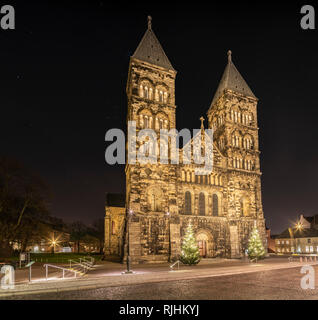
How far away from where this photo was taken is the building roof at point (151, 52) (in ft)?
129

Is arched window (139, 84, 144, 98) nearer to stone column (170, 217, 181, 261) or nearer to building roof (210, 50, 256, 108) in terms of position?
building roof (210, 50, 256, 108)

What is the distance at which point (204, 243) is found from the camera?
36.3 m

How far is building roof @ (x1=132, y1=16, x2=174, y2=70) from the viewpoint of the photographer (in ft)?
129

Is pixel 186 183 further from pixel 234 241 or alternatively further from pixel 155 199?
pixel 234 241

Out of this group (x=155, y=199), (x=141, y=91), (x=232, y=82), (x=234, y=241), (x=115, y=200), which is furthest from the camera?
(x=115, y=200)

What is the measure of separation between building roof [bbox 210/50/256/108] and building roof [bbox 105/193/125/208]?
27.8 m

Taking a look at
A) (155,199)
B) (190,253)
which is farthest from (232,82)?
(190,253)

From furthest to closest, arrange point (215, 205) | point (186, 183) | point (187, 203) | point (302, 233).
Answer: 1. point (302, 233)
2. point (215, 205)
3. point (186, 183)
4. point (187, 203)

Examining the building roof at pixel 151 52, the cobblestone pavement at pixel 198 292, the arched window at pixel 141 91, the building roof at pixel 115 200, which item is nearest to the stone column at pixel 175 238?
the arched window at pixel 141 91

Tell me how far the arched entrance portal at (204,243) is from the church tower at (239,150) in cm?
325

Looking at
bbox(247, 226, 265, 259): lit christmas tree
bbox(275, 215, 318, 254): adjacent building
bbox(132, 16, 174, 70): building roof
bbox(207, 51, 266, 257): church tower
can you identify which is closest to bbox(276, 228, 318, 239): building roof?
bbox(275, 215, 318, 254): adjacent building

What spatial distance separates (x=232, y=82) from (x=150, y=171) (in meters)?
22.4

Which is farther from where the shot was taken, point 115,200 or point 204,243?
point 115,200
